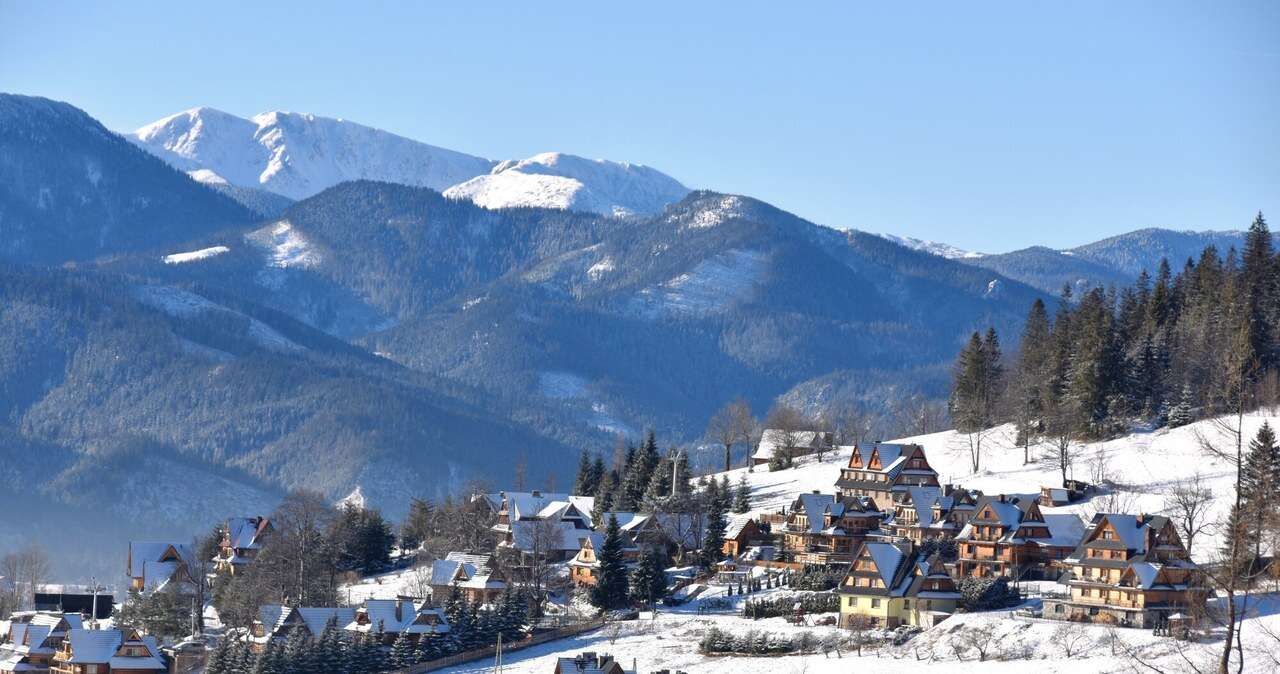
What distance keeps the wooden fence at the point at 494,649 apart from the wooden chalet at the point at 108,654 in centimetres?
1523

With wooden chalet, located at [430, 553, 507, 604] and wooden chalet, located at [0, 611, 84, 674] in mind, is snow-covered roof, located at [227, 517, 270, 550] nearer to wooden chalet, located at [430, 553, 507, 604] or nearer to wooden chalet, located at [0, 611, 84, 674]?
wooden chalet, located at [430, 553, 507, 604]

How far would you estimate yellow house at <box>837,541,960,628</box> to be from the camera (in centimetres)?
10112

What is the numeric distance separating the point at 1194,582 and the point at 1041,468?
124ft

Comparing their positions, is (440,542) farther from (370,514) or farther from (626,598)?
(626,598)

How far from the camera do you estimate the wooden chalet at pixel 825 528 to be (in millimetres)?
118312

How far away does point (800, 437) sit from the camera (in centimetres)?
16538

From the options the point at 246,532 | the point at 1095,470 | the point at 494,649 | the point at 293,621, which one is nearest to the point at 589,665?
the point at 494,649

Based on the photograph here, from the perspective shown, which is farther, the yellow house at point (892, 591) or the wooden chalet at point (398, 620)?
the wooden chalet at point (398, 620)

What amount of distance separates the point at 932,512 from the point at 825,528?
6809mm

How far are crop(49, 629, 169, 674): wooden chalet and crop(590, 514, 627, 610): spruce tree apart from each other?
968 inches

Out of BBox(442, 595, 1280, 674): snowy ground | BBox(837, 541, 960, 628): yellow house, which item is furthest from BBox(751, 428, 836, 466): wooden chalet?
BBox(442, 595, 1280, 674): snowy ground

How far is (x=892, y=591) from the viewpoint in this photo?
102 m

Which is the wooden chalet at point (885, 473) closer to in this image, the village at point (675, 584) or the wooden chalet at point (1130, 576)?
the village at point (675, 584)

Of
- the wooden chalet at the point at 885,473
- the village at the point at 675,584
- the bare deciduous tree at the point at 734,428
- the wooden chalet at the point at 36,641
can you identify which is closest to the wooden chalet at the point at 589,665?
the village at the point at 675,584
